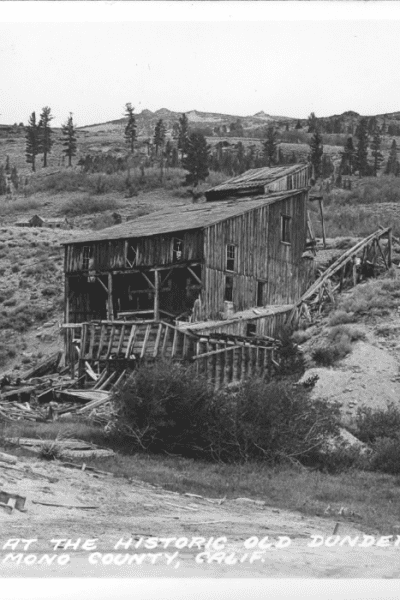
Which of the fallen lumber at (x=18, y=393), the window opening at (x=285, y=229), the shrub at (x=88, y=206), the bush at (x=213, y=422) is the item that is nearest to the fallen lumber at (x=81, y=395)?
the fallen lumber at (x=18, y=393)

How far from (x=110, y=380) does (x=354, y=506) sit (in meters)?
18.6

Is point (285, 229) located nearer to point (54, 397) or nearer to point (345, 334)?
point (345, 334)

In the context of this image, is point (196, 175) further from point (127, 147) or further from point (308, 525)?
point (308, 525)

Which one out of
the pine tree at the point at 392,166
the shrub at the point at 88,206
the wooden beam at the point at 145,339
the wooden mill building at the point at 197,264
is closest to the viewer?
the wooden beam at the point at 145,339

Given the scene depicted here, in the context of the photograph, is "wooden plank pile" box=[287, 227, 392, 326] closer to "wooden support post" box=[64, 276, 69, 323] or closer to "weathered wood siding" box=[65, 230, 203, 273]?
"weathered wood siding" box=[65, 230, 203, 273]

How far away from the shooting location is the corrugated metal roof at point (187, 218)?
4350 cm

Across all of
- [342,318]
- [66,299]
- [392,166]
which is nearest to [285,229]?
[342,318]

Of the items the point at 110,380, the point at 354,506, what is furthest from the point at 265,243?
the point at 354,506

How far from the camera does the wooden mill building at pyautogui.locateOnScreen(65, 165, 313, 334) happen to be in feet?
139

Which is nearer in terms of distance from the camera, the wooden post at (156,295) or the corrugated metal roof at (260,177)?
the wooden post at (156,295)

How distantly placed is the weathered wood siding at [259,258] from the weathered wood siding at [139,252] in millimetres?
654

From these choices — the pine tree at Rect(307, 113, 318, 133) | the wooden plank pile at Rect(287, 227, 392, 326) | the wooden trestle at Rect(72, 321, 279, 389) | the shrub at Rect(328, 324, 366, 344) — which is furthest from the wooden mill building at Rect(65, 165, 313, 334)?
the pine tree at Rect(307, 113, 318, 133)

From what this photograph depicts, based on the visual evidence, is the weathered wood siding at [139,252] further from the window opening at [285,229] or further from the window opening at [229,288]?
the window opening at [285,229]

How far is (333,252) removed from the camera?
177ft
